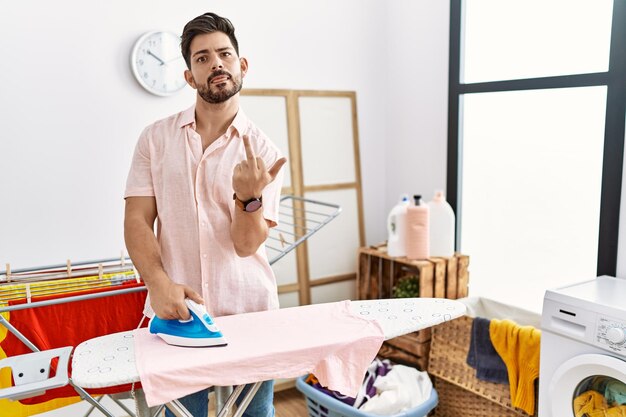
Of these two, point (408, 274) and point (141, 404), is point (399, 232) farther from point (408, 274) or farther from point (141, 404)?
point (141, 404)

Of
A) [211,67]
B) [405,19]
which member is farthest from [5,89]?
[405,19]

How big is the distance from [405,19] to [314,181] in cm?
109

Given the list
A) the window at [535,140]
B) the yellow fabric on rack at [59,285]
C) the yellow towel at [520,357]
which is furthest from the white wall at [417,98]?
the yellow fabric on rack at [59,285]

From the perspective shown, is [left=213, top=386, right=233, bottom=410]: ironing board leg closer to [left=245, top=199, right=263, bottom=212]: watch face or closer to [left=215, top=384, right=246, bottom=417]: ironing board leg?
[left=215, top=384, right=246, bottom=417]: ironing board leg

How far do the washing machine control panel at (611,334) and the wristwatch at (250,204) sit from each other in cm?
127

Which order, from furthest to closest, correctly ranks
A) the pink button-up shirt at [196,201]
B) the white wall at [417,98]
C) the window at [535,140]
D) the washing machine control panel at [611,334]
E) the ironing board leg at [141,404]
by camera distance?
the white wall at [417,98] → the window at [535,140] → the washing machine control panel at [611,334] → the ironing board leg at [141,404] → the pink button-up shirt at [196,201]

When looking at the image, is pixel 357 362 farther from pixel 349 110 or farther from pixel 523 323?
pixel 349 110

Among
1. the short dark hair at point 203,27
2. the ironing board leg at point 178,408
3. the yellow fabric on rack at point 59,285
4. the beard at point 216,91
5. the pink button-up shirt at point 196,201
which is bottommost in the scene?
the ironing board leg at point 178,408

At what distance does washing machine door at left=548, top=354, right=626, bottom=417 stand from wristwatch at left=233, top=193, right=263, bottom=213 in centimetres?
129

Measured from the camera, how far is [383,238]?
3.58 meters

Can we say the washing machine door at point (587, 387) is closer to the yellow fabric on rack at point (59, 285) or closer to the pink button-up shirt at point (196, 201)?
the pink button-up shirt at point (196, 201)

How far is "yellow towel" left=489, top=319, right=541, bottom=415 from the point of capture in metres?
2.27

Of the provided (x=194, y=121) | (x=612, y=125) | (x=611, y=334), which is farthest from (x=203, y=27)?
(x=612, y=125)

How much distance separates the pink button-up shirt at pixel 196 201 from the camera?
159 centimetres
